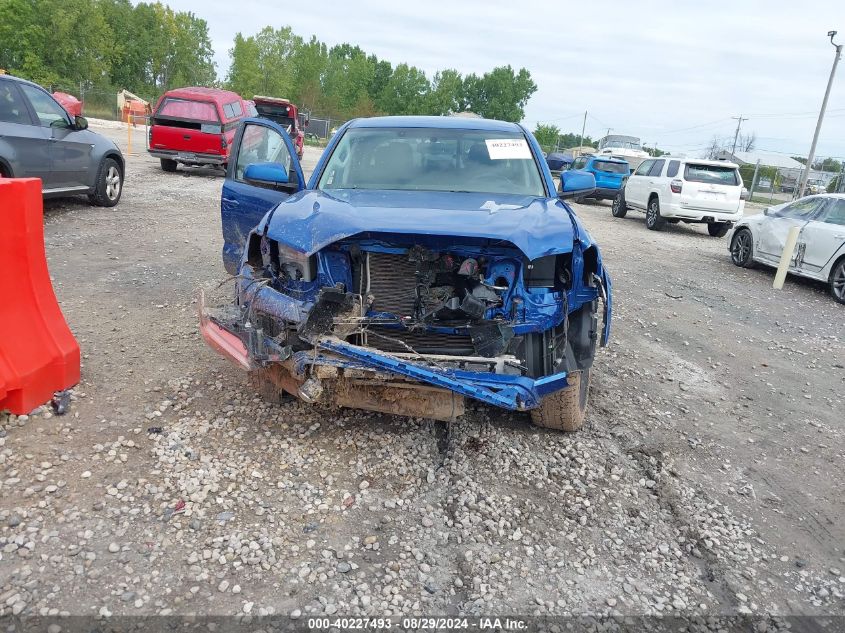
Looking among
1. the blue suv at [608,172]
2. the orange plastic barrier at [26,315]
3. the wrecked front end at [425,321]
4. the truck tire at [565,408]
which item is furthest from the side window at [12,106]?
the blue suv at [608,172]

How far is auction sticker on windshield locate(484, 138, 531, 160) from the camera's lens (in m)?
4.71

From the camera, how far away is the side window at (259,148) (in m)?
5.50

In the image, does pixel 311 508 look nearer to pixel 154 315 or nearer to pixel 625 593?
pixel 625 593

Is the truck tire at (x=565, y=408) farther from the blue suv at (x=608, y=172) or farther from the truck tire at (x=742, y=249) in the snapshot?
the blue suv at (x=608, y=172)

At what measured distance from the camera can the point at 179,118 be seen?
15.1 m

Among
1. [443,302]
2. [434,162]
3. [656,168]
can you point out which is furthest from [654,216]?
[443,302]

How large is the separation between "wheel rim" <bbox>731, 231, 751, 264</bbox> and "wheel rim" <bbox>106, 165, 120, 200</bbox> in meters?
10.7

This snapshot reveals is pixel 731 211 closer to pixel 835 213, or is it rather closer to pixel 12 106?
pixel 835 213

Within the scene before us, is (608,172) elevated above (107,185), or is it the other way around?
(608,172)

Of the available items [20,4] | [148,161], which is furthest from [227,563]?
[20,4]

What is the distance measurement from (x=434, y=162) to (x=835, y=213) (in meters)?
7.71

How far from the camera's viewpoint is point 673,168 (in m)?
14.5

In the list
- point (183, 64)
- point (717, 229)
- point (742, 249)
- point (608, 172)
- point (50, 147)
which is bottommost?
point (717, 229)

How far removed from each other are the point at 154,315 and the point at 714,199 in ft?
40.9
